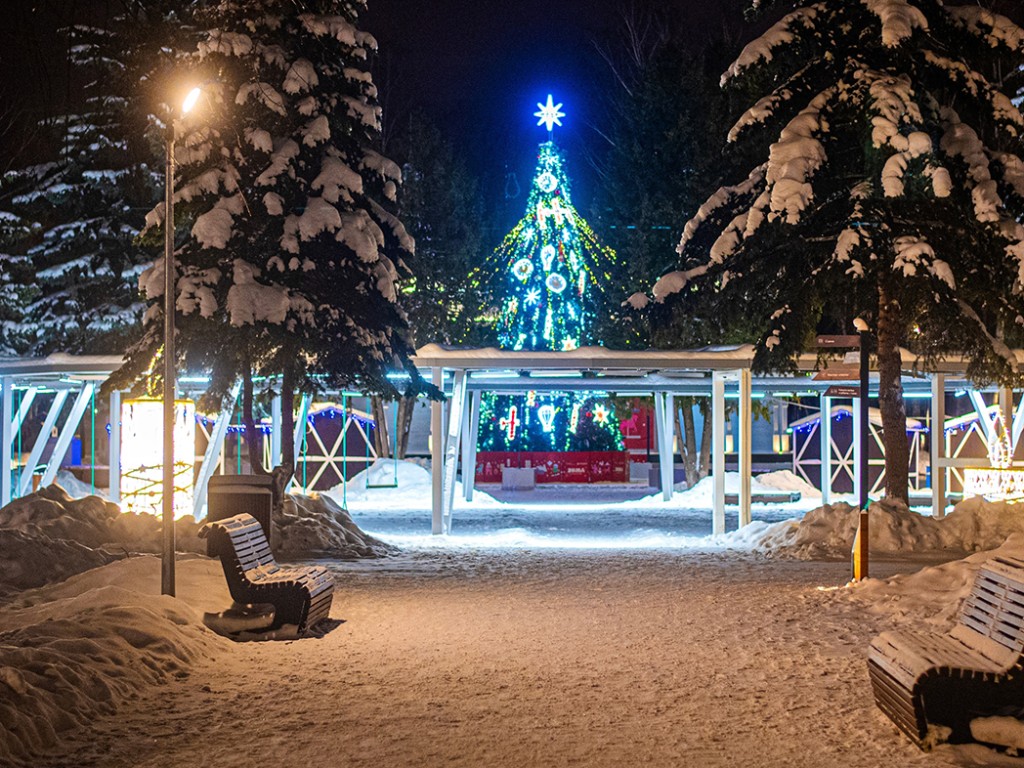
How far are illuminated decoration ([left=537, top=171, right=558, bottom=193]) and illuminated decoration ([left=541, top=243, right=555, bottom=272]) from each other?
5.26 feet

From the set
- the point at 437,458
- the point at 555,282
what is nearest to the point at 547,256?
the point at 555,282

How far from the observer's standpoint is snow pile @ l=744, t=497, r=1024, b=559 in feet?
57.4

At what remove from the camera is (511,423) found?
37625 mm

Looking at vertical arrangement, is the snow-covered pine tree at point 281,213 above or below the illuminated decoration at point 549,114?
below

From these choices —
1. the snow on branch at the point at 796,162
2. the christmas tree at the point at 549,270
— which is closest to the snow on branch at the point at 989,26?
the snow on branch at the point at 796,162

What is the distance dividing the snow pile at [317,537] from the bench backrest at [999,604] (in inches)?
446

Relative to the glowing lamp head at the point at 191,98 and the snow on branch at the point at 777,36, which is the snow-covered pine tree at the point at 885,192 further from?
the glowing lamp head at the point at 191,98

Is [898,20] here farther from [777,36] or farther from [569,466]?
[569,466]

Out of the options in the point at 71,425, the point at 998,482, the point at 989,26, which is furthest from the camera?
the point at 71,425

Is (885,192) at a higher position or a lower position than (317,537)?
higher

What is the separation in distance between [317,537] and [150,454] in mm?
4464

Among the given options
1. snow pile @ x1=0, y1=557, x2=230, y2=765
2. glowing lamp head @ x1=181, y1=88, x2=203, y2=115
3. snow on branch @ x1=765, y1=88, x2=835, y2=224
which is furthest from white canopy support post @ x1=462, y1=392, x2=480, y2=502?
glowing lamp head @ x1=181, y1=88, x2=203, y2=115

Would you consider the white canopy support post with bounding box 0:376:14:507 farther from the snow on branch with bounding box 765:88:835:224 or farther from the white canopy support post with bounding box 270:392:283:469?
the snow on branch with bounding box 765:88:835:224

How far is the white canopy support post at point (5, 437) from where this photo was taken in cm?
2398
